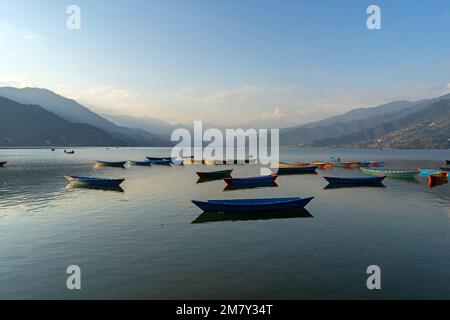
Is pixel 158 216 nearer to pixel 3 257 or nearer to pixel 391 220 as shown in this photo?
pixel 3 257

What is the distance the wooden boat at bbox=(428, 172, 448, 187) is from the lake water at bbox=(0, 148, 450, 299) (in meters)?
23.3

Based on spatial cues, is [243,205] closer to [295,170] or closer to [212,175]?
[212,175]

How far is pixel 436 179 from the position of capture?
220ft

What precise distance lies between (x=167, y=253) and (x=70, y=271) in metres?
6.79

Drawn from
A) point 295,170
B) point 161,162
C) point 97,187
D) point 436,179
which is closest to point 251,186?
point 97,187

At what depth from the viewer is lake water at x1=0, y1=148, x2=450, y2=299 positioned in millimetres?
17797

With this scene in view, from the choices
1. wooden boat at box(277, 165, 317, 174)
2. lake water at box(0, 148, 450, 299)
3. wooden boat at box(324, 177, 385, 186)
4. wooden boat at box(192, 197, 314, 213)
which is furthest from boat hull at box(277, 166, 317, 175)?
wooden boat at box(192, 197, 314, 213)

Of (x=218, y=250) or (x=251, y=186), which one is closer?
(x=218, y=250)

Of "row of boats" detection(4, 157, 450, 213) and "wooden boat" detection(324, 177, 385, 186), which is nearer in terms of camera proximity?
"row of boats" detection(4, 157, 450, 213)

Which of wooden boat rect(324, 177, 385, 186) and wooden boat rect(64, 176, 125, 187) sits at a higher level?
wooden boat rect(64, 176, 125, 187)

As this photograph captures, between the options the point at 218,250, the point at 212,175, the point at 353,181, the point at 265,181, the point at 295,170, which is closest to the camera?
the point at 218,250

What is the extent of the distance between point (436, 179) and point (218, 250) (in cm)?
6398

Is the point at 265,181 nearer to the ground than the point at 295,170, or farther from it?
nearer to the ground

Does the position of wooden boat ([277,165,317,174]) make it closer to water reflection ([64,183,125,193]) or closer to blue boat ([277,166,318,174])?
blue boat ([277,166,318,174])
